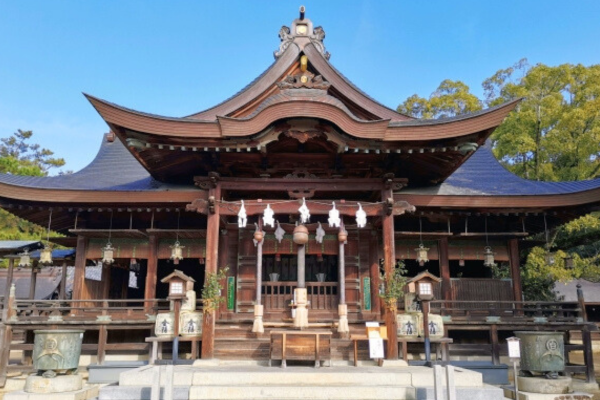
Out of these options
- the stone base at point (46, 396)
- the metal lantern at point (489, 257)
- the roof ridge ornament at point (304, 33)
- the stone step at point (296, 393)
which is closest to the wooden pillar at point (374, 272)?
the metal lantern at point (489, 257)

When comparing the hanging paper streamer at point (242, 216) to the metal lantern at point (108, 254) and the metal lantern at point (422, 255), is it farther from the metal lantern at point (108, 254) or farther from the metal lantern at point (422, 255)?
the metal lantern at point (422, 255)

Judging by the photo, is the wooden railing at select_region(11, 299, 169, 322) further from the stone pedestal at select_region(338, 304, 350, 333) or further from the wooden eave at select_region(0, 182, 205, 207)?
the stone pedestal at select_region(338, 304, 350, 333)

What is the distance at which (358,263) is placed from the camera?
13.4 m

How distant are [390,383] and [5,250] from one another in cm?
1419

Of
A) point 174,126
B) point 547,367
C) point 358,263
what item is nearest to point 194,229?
point 174,126

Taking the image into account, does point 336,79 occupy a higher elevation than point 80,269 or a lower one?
higher

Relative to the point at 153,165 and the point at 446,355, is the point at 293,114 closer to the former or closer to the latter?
the point at 153,165

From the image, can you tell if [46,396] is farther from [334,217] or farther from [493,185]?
[493,185]

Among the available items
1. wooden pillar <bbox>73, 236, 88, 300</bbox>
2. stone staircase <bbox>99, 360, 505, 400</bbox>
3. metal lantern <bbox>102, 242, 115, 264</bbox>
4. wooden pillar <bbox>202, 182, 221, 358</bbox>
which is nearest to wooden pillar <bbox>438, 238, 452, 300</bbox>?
stone staircase <bbox>99, 360, 505, 400</bbox>

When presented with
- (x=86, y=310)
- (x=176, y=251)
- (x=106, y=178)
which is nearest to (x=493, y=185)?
(x=176, y=251)

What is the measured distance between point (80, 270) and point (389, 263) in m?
9.15

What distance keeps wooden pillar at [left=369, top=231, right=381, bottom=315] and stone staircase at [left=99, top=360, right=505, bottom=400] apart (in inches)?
144

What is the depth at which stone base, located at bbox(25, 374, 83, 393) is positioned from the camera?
9.05 meters

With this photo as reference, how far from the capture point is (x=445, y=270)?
1376cm
